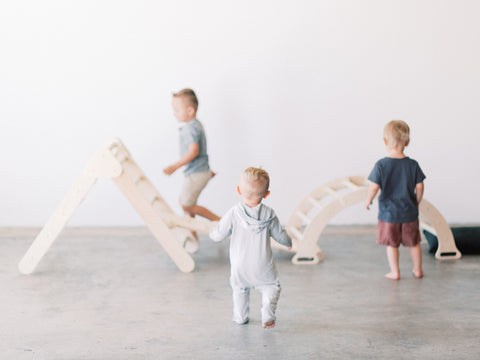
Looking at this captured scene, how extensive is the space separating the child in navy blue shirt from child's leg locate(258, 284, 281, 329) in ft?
3.16

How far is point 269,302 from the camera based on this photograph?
2.80 meters

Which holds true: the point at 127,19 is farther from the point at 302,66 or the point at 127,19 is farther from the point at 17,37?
the point at 302,66

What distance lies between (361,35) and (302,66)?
20.7 inches

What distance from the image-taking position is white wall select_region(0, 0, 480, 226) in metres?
4.55

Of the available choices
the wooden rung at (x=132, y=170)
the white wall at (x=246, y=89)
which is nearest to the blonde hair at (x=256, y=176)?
the wooden rung at (x=132, y=170)

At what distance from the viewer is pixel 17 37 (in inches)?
182

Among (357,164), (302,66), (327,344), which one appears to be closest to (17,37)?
(302,66)

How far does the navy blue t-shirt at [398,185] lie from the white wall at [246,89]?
122cm

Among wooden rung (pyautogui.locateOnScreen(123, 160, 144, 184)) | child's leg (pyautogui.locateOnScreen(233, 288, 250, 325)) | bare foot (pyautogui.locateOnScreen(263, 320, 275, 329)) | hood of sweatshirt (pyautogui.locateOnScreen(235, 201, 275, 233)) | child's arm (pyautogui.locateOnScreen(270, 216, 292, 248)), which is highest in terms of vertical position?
hood of sweatshirt (pyautogui.locateOnScreen(235, 201, 275, 233))

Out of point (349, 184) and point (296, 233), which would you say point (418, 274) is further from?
point (296, 233)

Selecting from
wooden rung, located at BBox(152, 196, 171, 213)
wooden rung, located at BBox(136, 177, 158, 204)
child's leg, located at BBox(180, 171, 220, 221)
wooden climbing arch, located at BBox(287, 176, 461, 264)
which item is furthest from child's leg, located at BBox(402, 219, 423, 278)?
wooden rung, located at BBox(136, 177, 158, 204)

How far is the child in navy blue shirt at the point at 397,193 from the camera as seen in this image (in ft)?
11.3

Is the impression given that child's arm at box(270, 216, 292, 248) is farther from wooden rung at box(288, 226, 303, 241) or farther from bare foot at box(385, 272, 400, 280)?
wooden rung at box(288, 226, 303, 241)

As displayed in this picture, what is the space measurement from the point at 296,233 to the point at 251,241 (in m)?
1.45
